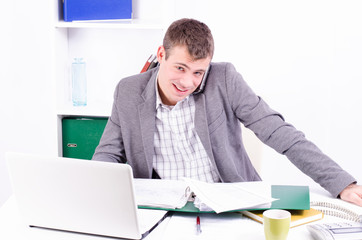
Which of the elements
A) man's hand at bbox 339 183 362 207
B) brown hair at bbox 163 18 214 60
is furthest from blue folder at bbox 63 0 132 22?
man's hand at bbox 339 183 362 207

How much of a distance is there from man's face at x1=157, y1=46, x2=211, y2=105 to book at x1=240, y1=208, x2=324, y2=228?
51cm

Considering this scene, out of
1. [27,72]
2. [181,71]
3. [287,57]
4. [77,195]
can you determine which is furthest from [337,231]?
[27,72]

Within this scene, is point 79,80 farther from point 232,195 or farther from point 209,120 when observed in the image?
point 232,195

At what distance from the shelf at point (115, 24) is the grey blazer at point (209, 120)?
64cm

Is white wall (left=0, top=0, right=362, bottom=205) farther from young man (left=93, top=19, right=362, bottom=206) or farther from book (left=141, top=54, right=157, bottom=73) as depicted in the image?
young man (left=93, top=19, right=362, bottom=206)

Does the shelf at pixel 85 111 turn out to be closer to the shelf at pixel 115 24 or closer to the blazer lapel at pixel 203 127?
the shelf at pixel 115 24

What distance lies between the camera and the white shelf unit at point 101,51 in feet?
8.03

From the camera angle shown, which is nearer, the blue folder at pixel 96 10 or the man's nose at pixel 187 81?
the man's nose at pixel 187 81

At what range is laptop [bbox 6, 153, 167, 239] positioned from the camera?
1.05 meters

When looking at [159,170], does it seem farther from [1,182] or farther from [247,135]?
[1,182]

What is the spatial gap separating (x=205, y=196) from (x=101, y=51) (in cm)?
157

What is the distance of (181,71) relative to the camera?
5.12 ft

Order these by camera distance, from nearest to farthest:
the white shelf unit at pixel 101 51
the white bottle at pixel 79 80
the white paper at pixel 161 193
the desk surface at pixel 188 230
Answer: the desk surface at pixel 188 230 → the white paper at pixel 161 193 → the white shelf unit at pixel 101 51 → the white bottle at pixel 79 80

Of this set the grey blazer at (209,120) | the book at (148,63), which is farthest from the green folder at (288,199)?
the book at (148,63)
